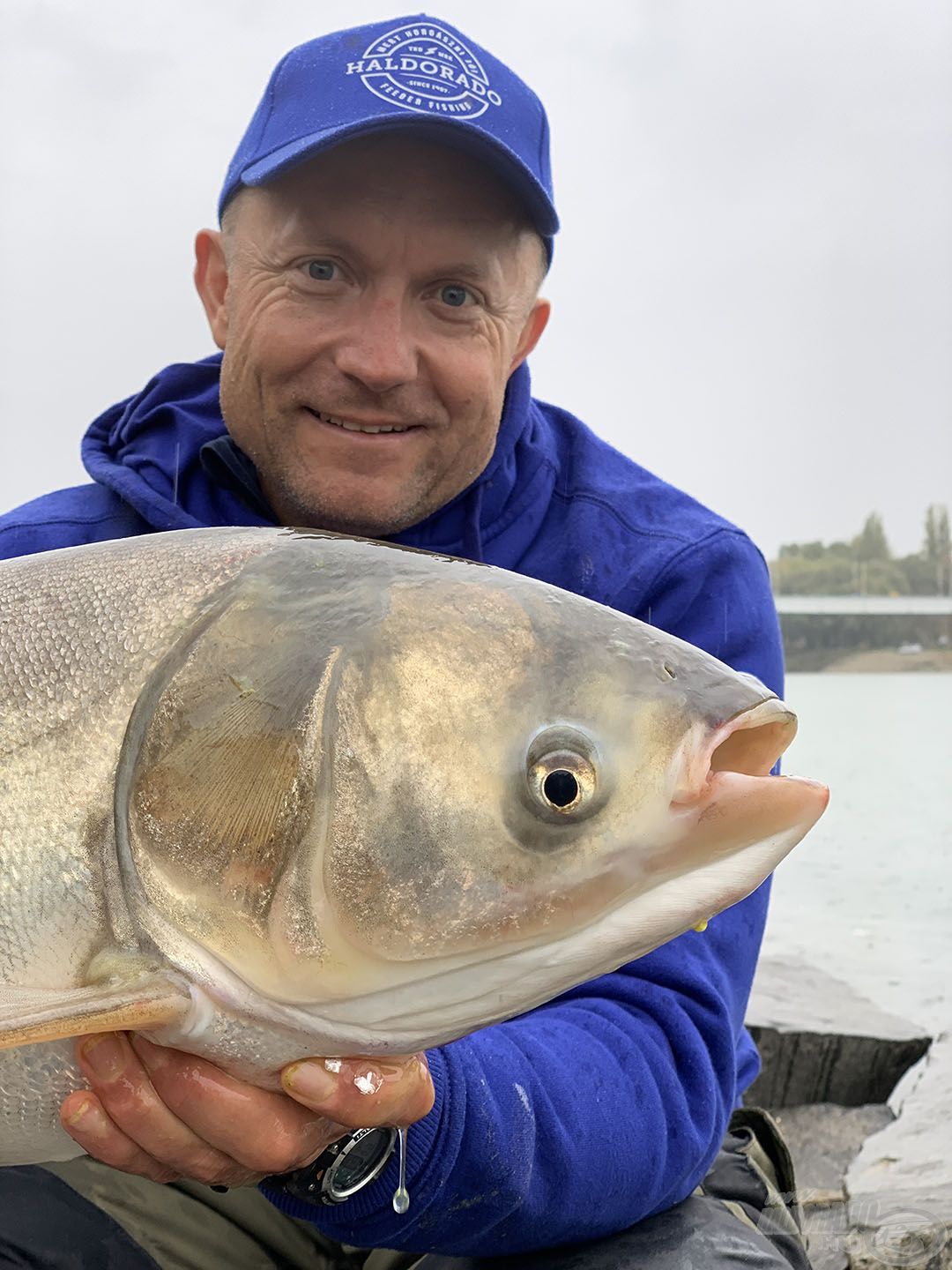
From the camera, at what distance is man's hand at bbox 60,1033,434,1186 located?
1538mm

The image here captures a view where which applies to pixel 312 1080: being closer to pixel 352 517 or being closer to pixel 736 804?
pixel 736 804

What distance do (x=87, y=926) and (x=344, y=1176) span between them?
708mm

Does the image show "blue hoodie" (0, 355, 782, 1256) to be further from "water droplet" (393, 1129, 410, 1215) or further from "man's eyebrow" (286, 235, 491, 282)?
"man's eyebrow" (286, 235, 491, 282)

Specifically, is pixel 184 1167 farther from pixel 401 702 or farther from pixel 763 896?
pixel 763 896

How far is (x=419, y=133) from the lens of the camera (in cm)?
279

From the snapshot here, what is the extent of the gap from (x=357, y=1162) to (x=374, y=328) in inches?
68.8

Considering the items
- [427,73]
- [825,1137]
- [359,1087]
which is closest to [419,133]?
[427,73]

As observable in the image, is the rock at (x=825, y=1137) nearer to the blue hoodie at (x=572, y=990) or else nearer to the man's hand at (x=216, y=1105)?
the blue hoodie at (x=572, y=990)

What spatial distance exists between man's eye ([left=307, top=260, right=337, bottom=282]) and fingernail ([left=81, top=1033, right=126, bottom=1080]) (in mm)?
1842

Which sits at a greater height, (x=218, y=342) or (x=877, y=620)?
(x=218, y=342)

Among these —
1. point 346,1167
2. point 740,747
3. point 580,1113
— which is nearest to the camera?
point 740,747

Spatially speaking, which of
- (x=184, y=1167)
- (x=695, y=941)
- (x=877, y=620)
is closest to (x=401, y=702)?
(x=184, y=1167)

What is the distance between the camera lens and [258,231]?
9.73 feet

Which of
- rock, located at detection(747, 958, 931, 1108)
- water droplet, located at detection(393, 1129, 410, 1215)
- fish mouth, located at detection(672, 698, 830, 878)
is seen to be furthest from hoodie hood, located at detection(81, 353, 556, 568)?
rock, located at detection(747, 958, 931, 1108)
